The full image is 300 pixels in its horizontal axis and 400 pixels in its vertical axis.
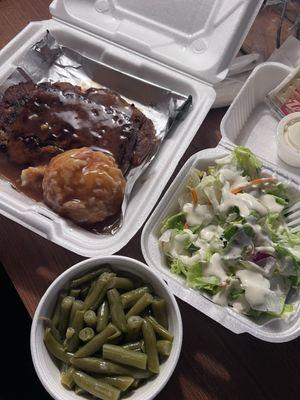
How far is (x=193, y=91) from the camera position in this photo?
139 cm

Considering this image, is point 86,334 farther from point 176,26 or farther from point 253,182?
point 176,26

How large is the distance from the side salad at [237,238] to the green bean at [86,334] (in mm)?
254

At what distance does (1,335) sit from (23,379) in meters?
0.17

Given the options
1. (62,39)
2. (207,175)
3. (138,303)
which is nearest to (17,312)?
(138,303)

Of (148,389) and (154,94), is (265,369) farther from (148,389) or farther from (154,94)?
(154,94)

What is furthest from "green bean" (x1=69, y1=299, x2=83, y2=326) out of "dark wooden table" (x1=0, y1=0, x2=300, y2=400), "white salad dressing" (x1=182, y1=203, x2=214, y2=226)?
"white salad dressing" (x1=182, y1=203, x2=214, y2=226)

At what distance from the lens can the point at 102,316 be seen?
0.98 m

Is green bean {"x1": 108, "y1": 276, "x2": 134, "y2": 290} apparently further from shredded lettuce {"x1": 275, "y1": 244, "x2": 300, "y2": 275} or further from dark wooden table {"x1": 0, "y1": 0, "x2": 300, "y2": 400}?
shredded lettuce {"x1": 275, "y1": 244, "x2": 300, "y2": 275}

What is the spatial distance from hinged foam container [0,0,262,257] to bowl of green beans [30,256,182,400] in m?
0.29

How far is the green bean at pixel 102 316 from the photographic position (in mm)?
966

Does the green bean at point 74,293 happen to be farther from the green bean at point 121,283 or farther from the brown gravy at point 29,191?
the brown gravy at point 29,191

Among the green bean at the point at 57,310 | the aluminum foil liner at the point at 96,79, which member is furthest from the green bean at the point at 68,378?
the aluminum foil liner at the point at 96,79

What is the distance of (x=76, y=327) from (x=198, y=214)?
0.41 meters

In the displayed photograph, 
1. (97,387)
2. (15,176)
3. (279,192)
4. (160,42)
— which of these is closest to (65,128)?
(15,176)
